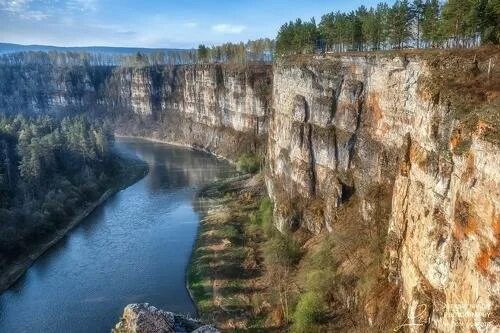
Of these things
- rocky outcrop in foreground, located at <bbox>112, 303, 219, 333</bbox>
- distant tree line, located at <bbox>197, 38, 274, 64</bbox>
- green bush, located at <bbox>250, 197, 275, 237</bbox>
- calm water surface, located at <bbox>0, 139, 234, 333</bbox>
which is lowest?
calm water surface, located at <bbox>0, 139, 234, 333</bbox>

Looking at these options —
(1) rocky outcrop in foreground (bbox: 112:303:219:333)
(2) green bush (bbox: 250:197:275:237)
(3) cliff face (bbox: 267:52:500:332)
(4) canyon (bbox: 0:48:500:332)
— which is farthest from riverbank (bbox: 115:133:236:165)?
(1) rocky outcrop in foreground (bbox: 112:303:219:333)

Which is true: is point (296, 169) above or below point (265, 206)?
above

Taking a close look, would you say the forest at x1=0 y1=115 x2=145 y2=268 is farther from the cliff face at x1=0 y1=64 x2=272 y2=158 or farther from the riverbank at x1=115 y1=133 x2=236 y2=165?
the cliff face at x1=0 y1=64 x2=272 y2=158

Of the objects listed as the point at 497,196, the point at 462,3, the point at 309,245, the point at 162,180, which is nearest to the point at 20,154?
the point at 162,180

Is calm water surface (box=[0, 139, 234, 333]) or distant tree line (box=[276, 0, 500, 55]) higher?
distant tree line (box=[276, 0, 500, 55])

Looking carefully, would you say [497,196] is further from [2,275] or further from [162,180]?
[162,180]

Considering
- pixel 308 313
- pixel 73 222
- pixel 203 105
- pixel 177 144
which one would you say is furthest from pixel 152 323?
pixel 177 144
